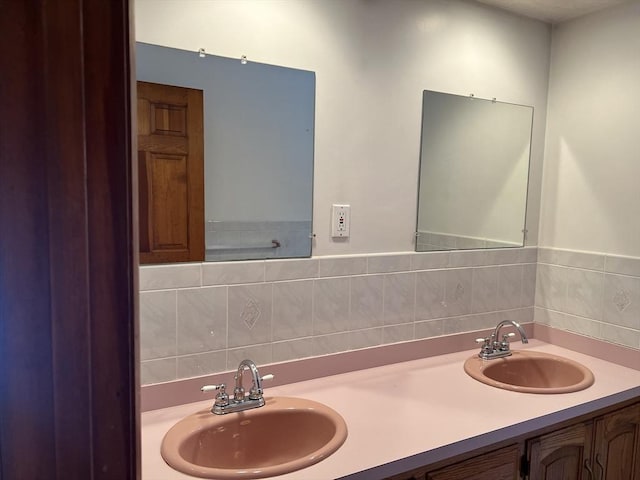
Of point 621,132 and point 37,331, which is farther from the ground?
point 621,132

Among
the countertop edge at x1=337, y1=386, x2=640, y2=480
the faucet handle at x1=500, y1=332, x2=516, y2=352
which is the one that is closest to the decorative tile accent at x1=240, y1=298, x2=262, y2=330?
the countertop edge at x1=337, y1=386, x2=640, y2=480

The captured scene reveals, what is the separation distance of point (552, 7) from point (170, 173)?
1.71m

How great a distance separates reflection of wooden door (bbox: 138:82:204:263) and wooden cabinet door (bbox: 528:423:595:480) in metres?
1.22

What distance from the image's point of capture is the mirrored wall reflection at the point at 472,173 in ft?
6.30

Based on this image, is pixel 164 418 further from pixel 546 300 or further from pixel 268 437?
pixel 546 300

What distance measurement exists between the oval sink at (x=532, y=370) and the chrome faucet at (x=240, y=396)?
0.84m

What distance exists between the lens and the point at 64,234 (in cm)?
42

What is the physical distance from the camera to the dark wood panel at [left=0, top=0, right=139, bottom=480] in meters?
0.40

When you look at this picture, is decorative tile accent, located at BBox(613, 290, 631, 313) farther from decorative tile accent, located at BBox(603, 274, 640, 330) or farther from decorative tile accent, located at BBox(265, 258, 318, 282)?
decorative tile accent, located at BBox(265, 258, 318, 282)

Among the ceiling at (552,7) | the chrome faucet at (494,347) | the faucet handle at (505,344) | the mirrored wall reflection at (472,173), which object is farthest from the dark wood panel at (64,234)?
the ceiling at (552,7)

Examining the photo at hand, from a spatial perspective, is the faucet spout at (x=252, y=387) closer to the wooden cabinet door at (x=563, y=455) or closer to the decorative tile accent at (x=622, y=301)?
the wooden cabinet door at (x=563, y=455)

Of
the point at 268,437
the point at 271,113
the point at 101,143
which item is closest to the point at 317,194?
the point at 271,113

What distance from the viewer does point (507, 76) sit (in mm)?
2088

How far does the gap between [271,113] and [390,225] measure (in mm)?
622
